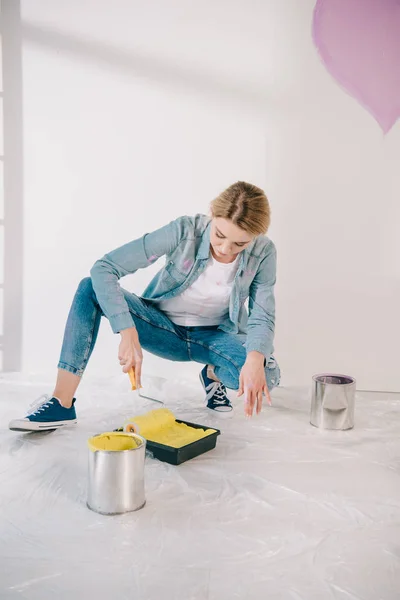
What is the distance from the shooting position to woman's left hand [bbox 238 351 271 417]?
166 cm

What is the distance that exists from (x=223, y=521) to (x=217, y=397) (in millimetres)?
808

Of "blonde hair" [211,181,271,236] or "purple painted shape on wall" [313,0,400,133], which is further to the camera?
"purple painted shape on wall" [313,0,400,133]

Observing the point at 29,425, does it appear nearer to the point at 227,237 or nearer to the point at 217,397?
the point at 217,397

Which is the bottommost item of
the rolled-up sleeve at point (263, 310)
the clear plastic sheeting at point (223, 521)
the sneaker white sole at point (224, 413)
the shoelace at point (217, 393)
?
the clear plastic sheeting at point (223, 521)

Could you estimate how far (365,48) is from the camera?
7.82 feet

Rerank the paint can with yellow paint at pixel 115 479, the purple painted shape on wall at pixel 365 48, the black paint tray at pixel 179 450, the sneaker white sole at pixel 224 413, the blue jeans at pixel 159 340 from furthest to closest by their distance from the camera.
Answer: the purple painted shape on wall at pixel 365 48, the sneaker white sole at pixel 224 413, the blue jeans at pixel 159 340, the black paint tray at pixel 179 450, the paint can with yellow paint at pixel 115 479

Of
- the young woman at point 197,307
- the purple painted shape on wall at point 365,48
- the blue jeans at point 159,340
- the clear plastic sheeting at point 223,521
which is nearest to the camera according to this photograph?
the clear plastic sheeting at point 223,521

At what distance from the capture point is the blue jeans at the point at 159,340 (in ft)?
5.98

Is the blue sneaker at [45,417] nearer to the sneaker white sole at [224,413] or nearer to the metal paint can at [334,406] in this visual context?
the sneaker white sole at [224,413]

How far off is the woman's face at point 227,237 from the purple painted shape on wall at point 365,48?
1.05m

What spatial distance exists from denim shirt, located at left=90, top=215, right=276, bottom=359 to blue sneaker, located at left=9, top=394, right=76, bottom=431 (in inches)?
13.1

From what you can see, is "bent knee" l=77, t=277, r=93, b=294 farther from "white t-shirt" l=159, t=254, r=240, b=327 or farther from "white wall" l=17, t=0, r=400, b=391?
"white wall" l=17, t=0, r=400, b=391

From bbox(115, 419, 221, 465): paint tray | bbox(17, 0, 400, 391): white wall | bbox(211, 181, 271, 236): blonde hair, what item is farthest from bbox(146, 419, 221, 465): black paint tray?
bbox(17, 0, 400, 391): white wall

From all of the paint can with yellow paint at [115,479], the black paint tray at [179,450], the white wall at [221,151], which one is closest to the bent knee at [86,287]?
the black paint tray at [179,450]
